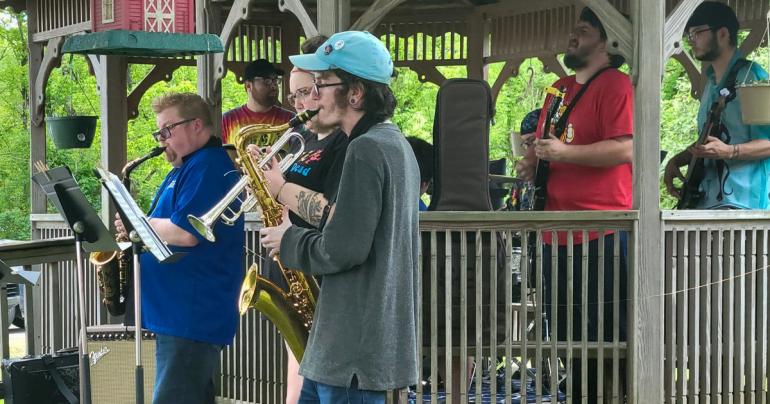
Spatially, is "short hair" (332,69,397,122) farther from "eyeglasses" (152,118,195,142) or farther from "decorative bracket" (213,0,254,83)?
"decorative bracket" (213,0,254,83)

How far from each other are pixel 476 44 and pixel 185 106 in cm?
557

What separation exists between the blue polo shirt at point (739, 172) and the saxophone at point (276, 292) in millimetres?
3108

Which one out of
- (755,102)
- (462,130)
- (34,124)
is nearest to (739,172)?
(755,102)

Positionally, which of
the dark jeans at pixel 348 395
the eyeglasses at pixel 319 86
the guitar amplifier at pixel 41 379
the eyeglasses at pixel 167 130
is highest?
the eyeglasses at pixel 319 86

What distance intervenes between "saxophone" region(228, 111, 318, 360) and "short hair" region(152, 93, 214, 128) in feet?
2.46

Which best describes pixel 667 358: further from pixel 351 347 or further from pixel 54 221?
pixel 54 221

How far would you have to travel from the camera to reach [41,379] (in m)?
6.09

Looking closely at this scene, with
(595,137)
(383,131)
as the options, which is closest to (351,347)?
(383,131)

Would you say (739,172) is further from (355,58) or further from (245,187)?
(355,58)

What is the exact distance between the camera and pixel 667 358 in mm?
6719

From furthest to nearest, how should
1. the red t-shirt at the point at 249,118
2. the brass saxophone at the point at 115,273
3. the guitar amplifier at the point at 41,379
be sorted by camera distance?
the red t-shirt at the point at 249,118 → the guitar amplifier at the point at 41,379 → the brass saxophone at the point at 115,273

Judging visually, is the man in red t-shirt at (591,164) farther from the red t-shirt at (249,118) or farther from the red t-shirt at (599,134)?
the red t-shirt at (249,118)

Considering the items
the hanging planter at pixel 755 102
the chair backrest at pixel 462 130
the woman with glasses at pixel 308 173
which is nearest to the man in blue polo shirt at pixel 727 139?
the hanging planter at pixel 755 102

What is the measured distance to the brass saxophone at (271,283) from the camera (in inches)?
187
